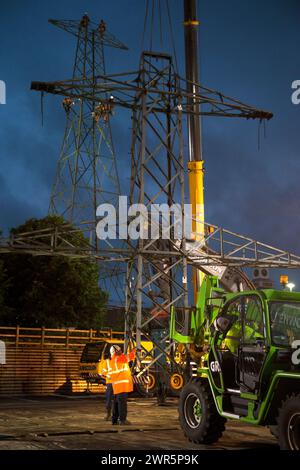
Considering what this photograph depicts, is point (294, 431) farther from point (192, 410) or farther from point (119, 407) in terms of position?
point (119, 407)

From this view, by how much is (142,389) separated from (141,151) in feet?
25.9

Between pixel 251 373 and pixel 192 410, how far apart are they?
190 cm

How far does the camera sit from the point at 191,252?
22969mm

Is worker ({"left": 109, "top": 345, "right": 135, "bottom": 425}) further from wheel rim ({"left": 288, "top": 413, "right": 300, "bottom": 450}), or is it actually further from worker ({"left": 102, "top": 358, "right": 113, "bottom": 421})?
wheel rim ({"left": 288, "top": 413, "right": 300, "bottom": 450})

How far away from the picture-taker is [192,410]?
423 inches

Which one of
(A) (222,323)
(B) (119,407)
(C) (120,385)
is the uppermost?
(A) (222,323)

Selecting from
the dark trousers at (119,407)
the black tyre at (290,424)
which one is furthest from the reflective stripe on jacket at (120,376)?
the black tyre at (290,424)

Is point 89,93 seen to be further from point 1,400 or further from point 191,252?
point 1,400

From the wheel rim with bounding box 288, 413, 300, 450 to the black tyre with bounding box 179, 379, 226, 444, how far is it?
203 cm

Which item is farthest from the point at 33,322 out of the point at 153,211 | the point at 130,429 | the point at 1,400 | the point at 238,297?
the point at 238,297

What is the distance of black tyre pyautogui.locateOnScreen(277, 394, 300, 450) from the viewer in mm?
8234

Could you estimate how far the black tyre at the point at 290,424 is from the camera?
27.0 feet

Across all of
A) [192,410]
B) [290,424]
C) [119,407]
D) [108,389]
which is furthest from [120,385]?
[290,424]

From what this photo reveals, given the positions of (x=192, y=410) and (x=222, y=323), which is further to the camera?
(x=192, y=410)
